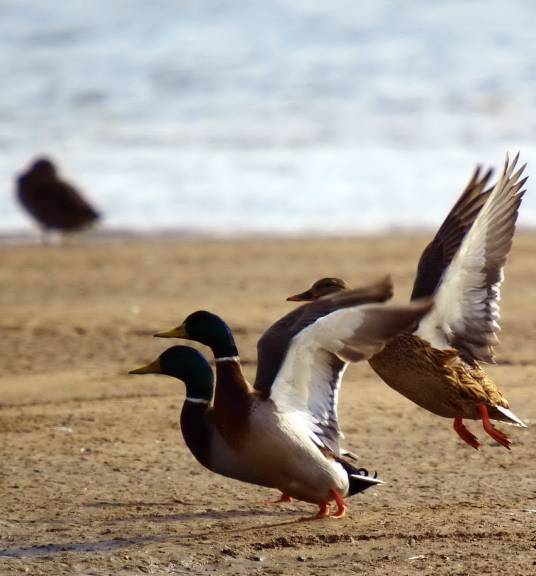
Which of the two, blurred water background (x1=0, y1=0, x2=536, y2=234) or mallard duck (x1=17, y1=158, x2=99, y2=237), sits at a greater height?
blurred water background (x1=0, y1=0, x2=536, y2=234)

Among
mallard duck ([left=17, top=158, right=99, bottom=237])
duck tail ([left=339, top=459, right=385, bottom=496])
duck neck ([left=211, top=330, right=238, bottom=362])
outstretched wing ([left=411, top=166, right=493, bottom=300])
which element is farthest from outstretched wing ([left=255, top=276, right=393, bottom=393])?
mallard duck ([left=17, top=158, right=99, bottom=237])

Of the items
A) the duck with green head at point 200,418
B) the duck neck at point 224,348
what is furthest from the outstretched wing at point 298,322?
the duck with green head at point 200,418

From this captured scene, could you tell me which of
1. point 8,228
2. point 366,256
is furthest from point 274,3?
point 366,256

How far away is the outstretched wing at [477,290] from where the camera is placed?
22.7 ft

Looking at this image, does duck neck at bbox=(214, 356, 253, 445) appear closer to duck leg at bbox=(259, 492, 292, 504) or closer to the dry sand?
the dry sand

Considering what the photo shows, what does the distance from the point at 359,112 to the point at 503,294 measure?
39.6ft

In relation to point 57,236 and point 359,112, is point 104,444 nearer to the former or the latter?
point 57,236

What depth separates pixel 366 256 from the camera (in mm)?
13367

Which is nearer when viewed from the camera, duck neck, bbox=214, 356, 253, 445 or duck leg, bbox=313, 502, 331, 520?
duck neck, bbox=214, 356, 253, 445

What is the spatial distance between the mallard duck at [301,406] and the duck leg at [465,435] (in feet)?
3.47

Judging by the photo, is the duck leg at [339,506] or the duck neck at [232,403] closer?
the duck neck at [232,403]

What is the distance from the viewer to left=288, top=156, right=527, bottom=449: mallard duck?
22.2 ft

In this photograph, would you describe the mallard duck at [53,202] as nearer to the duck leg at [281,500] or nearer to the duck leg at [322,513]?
the duck leg at [281,500]

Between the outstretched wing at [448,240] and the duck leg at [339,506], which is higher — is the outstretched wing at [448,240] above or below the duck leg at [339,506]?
above
